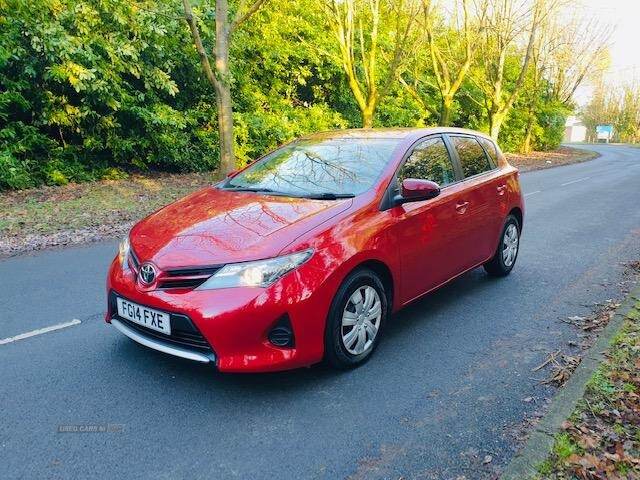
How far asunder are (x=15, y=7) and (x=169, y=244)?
959 cm

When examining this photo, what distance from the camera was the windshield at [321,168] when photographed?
4.16 meters

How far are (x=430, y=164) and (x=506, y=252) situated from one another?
6.24 feet

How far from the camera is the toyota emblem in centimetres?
338

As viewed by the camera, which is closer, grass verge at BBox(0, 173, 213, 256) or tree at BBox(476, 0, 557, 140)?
grass verge at BBox(0, 173, 213, 256)

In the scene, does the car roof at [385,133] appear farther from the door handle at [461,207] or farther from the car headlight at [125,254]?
the car headlight at [125,254]

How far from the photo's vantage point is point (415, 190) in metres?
4.03

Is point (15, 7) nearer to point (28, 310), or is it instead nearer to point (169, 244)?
point (28, 310)

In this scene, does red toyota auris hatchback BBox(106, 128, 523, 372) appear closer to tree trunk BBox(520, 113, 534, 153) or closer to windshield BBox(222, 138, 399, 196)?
windshield BBox(222, 138, 399, 196)

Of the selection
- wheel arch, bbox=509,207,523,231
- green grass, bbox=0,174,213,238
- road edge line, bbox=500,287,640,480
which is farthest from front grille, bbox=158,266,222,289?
green grass, bbox=0,174,213,238

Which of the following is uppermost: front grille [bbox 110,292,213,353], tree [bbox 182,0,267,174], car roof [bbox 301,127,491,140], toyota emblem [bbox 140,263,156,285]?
tree [bbox 182,0,267,174]

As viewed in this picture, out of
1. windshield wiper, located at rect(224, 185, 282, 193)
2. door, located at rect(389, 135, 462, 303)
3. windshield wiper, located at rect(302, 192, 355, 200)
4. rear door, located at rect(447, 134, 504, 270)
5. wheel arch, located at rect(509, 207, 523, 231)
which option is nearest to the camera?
windshield wiper, located at rect(302, 192, 355, 200)

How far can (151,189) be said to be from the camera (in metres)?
12.3

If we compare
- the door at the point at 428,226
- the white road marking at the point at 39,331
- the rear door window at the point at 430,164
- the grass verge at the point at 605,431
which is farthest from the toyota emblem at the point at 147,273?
the grass verge at the point at 605,431

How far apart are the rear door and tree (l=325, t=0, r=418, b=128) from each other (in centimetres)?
1287
